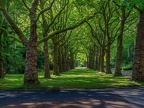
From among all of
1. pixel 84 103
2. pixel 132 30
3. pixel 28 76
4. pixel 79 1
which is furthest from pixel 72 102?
pixel 132 30

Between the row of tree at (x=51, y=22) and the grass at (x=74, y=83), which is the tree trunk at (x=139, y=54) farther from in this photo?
the grass at (x=74, y=83)

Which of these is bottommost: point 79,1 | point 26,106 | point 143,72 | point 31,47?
point 26,106

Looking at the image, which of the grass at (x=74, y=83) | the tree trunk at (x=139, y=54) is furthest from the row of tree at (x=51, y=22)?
the grass at (x=74, y=83)

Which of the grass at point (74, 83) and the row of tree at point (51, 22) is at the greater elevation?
the row of tree at point (51, 22)

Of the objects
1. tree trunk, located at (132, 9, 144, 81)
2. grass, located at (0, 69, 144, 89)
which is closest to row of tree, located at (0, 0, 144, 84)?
tree trunk, located at (132, 9, 144, 81)

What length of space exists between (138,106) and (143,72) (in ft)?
32.2

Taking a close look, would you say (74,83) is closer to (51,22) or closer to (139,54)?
(139,54)

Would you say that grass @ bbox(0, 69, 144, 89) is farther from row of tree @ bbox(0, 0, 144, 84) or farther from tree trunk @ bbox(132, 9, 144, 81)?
row of tree @ bbox(0, 0, 144, 84)

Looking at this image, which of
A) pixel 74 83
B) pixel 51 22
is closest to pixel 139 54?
pixel 74 83

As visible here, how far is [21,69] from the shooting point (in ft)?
159

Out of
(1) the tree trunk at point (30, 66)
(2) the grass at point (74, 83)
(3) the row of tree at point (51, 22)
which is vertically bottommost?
(2) the grass at point (74, 83)

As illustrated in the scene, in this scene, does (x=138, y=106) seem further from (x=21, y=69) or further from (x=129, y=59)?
(x=129, y=59)

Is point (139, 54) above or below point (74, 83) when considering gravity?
above

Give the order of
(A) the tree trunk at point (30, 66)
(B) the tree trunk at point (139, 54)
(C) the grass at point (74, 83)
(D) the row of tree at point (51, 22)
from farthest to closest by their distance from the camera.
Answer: (B) the tree trunk at point (139, 54)
(D) the row of tree at point (51, 22)
(A) the tree trunk at point (30, 66)
(C) the grass at point (74, 83)
